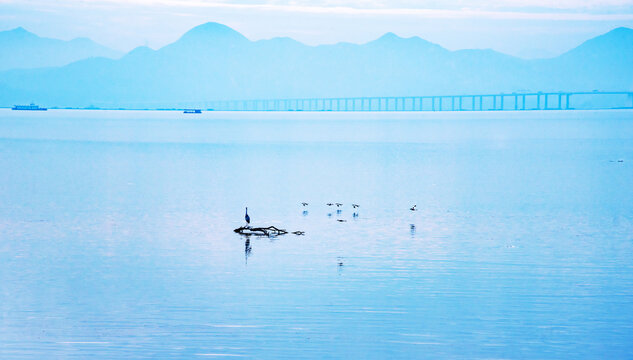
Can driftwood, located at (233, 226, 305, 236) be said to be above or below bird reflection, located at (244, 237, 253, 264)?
above

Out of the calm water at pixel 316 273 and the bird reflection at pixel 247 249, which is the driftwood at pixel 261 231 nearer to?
the calm water at pixel 316 273

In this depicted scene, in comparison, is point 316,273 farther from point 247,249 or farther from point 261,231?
point 261,231

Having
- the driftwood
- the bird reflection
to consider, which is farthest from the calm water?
the driftwood

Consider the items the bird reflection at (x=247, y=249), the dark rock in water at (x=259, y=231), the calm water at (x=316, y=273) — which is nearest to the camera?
the calm water at (x=316, y=273)

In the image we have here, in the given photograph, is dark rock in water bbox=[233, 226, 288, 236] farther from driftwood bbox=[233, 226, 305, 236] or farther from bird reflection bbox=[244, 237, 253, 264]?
bird reflection bbox=[244, 237, 253, 264]

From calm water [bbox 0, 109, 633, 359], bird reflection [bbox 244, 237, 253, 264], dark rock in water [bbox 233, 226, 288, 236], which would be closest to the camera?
calm water [bbox 0, 109, 633, 359]

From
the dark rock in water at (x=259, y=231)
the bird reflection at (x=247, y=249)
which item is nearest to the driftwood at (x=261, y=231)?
the dark rock in water at (x=259, y=231)

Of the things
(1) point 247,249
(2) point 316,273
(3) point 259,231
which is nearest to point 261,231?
(3) point 259,231

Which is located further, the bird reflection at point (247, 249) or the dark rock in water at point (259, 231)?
the dark rock in water at point (259, 231)

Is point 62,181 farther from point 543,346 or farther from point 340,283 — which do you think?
point 543,346

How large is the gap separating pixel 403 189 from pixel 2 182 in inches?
769

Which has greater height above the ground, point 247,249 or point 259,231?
point 259,231

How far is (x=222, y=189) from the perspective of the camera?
40.7 metres

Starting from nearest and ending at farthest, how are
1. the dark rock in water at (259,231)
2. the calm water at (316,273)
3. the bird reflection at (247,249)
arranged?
1. the calm water at (316,273)
2. the bird reflection at (247,249)
3. the dark rock in water at (259,231)
